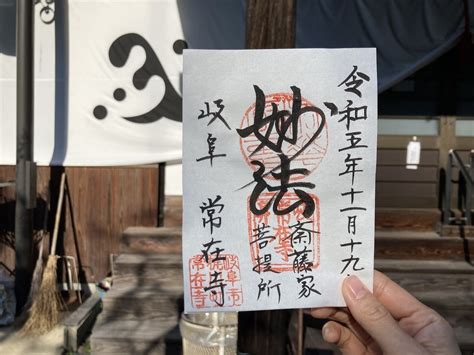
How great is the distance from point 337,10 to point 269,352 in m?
4.02

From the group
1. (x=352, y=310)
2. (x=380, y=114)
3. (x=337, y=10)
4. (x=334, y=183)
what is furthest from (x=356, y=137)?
(x=380, y=114)

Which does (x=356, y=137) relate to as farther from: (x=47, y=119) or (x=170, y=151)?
(x=47, y=119)

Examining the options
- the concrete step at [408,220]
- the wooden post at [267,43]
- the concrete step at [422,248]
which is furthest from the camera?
the concrete step at [408,220]

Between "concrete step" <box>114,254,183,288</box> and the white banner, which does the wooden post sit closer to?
"concrete step" <box>114,254,183,288</box>

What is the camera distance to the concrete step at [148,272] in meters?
4.84

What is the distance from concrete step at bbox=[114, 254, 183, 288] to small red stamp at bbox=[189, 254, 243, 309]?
337 cm

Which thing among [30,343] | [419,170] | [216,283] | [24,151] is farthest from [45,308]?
[419,170]

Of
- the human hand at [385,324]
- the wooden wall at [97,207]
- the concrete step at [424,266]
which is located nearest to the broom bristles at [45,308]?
the wooden wall at [97,207]

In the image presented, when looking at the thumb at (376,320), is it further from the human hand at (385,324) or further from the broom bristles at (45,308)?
the broom bristles at (45,308)

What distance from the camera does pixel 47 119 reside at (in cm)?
542

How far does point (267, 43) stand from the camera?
6.52 ft

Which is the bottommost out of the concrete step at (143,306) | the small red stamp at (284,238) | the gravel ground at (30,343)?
the gravel ground at (30,343)

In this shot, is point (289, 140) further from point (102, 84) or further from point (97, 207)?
point (97, 207)

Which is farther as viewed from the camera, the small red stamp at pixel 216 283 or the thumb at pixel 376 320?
the small red stamp at pixel 216 283
